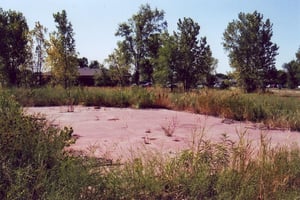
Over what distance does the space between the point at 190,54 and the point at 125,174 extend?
106 ft

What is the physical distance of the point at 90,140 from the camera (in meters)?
6.88

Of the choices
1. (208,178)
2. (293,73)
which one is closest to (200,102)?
(208,178)

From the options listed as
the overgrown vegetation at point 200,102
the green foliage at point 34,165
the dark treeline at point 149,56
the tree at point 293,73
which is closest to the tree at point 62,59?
the dark treeline at point 149,56

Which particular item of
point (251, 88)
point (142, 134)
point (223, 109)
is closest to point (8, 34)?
point (223, 109)

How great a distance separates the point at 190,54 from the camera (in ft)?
115

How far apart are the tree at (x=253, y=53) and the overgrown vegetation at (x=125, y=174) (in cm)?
3874

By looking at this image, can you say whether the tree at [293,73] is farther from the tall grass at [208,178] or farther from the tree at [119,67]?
the tall grass at [208,178]

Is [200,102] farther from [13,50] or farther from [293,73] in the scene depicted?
[293,73]

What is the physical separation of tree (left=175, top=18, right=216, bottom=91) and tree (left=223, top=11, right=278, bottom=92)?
28.5ft

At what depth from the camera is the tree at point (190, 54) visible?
35.1 metres

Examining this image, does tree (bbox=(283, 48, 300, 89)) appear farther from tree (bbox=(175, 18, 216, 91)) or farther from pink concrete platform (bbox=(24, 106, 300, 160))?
pink concrete platform (bbox=(24, 106, 300, 160))

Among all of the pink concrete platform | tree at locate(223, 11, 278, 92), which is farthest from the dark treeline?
the pink concrete platform

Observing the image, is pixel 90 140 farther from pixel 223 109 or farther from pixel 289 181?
pixel 223 109

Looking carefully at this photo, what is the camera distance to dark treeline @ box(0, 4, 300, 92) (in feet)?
80.1
